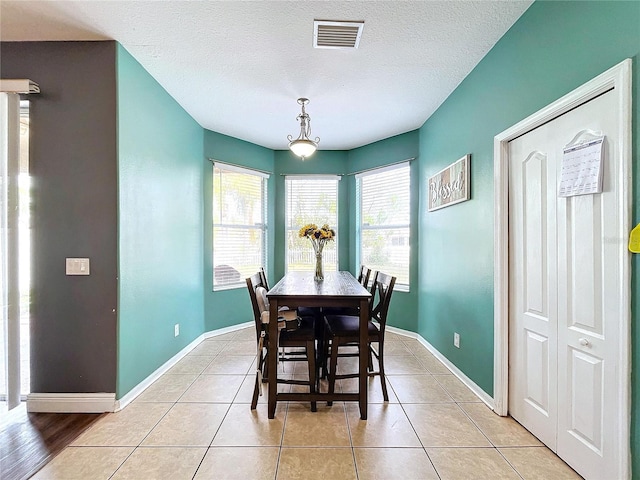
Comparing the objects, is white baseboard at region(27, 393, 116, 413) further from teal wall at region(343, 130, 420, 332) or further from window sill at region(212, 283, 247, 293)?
teal wall at region(343, 130, 420, 332)

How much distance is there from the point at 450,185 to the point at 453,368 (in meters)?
1.75

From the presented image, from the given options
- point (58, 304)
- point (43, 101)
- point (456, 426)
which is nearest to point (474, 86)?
point (456, 426)

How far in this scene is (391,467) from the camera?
171 centimetres

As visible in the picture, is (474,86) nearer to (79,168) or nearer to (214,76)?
(214,76)

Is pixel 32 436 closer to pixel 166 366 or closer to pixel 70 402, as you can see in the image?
pixel 70 402

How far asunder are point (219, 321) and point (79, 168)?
2.55m

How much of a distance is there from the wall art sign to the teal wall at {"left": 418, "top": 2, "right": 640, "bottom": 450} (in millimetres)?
79

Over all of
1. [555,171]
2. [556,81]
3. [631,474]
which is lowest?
[631,474]

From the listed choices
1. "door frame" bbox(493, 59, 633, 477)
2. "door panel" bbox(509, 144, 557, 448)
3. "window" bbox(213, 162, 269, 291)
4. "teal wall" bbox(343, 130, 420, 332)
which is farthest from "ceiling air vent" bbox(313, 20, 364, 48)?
"window" bbox(213, 162, 269, 291)

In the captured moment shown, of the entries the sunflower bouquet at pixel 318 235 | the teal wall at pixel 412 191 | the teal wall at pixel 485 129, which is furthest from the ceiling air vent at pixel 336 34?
the teal wall at pixel 412 191

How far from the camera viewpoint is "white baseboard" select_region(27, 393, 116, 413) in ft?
7.48

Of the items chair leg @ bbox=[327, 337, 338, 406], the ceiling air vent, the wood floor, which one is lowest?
the wood floor

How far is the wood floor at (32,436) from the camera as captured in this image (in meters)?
1.72

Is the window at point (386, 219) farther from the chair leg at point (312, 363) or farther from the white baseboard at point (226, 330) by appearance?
the chair leg at point (312, 363)
